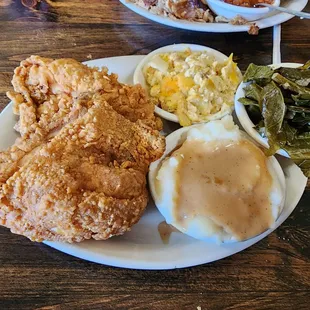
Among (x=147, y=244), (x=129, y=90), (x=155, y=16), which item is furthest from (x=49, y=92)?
(x=155, y=16)

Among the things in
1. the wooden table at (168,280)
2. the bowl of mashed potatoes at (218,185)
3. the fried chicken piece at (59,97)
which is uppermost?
the fried chicken piece at (59,97)

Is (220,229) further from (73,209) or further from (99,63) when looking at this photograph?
(99,63)

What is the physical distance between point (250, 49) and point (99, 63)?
36.1 inches

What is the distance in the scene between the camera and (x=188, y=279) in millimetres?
1701

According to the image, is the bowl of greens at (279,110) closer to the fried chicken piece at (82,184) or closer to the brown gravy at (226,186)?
the brown gravy at (226,186)

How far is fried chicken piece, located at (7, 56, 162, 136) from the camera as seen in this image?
1744 millimetres

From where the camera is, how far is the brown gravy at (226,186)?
1.66 meters

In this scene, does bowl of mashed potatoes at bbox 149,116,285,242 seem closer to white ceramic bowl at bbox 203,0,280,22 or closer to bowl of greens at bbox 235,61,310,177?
bowl of greens at bbox 235,61,310,177

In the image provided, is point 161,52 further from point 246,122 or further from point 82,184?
point 82,184

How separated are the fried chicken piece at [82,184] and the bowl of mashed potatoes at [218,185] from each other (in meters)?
0.11

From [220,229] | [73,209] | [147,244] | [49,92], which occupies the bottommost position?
[147,244]

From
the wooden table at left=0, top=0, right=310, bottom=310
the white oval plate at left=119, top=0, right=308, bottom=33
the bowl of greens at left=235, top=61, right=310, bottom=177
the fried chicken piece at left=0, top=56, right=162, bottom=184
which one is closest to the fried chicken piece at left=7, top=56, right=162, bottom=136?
the fried chicken piece at left=0, top=56, right=162, bottom=184

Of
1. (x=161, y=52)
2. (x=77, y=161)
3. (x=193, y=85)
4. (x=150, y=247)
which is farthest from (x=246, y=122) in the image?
(x=77, y=161)

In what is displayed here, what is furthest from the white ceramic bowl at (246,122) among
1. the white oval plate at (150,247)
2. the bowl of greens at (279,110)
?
the white oval plate at (150,247)
